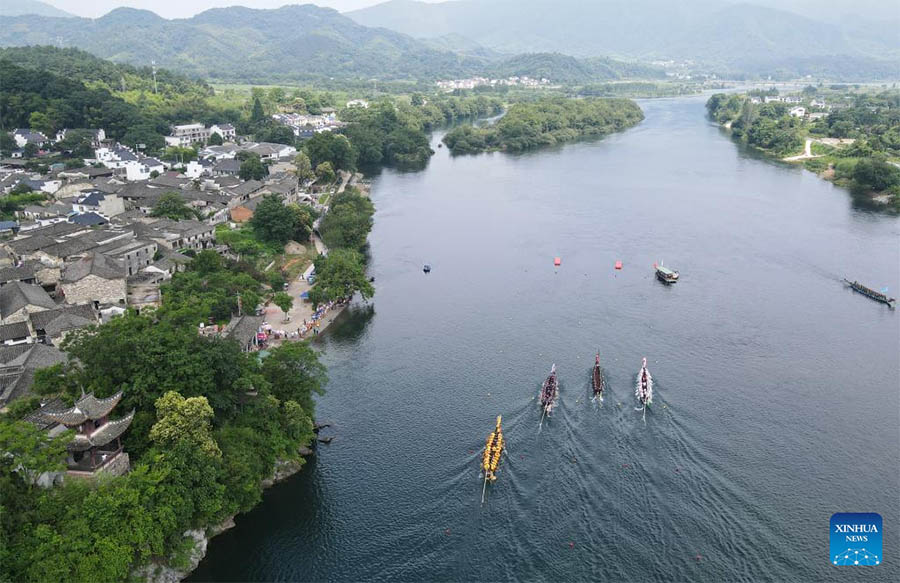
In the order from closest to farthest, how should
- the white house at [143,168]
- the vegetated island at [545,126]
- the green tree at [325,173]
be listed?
the white house at [143,168] → the green tree at [325,173] → the vegetated island at [545,126]

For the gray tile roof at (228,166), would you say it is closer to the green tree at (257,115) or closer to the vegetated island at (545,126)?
the green tree at (257,115)

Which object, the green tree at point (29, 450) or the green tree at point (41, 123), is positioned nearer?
the green tree at point (29, 450)

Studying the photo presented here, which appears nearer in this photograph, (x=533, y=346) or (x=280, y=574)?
(x=280, y=574)

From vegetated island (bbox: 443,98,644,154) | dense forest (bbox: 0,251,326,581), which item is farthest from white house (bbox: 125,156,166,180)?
vegetated island (bbox: 443,98,644,154)

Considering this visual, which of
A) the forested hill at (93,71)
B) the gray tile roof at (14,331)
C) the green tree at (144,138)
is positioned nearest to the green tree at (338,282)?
the gray tile roof at (14,331)

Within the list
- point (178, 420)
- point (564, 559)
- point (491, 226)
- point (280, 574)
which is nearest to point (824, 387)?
point (564, 559)

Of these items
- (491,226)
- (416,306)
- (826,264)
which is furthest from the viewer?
(491,226)

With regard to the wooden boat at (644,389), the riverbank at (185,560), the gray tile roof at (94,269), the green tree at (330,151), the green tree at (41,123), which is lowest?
the riverbank at (185,560)

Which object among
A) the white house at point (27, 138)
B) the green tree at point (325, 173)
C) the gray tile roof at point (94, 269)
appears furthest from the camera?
the green tree at point (325, 173)

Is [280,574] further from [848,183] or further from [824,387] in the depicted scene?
[848,183]
